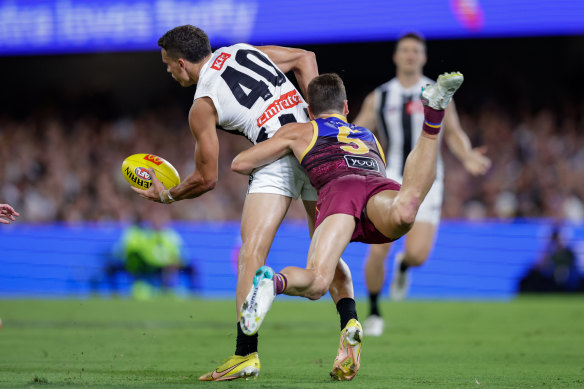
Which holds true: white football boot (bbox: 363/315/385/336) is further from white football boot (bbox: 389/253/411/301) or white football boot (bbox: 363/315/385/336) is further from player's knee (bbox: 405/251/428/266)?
white football boot (bbox: 389/253/411/301)

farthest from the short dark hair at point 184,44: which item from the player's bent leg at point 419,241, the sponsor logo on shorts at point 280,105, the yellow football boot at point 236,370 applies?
the player's bent leg at point 419,241

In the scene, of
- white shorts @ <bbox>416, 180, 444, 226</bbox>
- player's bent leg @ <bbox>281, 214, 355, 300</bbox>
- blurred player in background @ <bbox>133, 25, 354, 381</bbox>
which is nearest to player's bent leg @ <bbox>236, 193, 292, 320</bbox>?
blurred player in background @ <bbox>133, 25, 354, 381</bbox>

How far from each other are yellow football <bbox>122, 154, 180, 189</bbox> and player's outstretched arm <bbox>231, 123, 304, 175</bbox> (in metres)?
0.79

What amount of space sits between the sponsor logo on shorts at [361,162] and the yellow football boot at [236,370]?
1.34 m

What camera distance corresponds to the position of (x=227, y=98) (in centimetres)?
539

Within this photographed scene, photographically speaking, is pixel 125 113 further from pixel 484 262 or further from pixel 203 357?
pixel 203 357

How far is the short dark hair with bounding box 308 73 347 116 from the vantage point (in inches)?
211

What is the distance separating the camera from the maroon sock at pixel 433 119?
4.64 m

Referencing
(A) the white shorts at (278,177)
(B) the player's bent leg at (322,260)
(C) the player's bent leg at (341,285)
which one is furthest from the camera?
(C) the player's bent leg at (341,285)

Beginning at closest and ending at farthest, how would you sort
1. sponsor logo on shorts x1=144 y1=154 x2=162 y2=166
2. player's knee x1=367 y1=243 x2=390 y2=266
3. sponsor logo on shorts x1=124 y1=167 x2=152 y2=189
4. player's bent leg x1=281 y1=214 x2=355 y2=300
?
player's bent leg x1=281 y1=214 x2=355 y2=300 → sponsor logo on shorts x1=124 y1=167 x2=152 y2=189 → sponsor logo on shorts x1=144 y1=154 x2=162 y2=166 → player's knee x1=367 y1=243 x2=390 y2=266

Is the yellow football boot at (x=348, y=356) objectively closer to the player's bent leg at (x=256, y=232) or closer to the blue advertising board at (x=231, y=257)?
the player's bent leg at (x=256, y=232)

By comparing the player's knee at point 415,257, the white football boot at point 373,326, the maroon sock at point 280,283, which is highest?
the maroon sock at point 280,283

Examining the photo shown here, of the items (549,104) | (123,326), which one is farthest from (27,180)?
(549,104)

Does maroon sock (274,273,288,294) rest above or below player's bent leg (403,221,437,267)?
above
